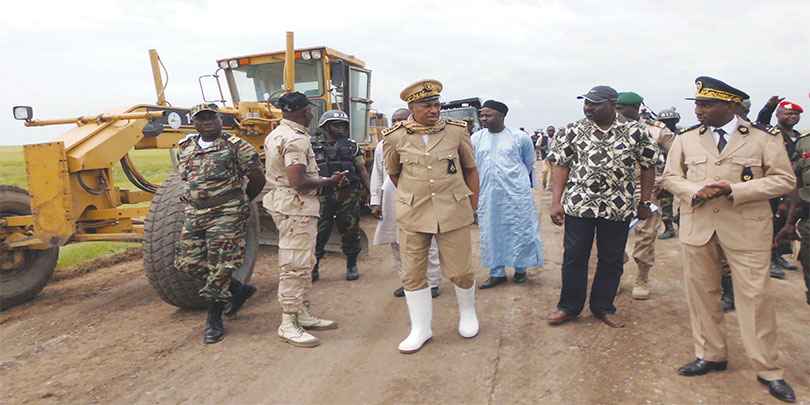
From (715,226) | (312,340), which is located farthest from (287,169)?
(715,226)

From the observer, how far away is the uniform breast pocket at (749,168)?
2934 mm

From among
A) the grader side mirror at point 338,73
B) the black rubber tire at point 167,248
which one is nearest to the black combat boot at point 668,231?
the grader side mirror at point 338,73

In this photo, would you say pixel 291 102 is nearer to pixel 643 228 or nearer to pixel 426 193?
pixel 426 193

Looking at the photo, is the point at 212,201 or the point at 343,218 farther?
the point at 343,218

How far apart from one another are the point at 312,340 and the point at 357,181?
2.04 metres

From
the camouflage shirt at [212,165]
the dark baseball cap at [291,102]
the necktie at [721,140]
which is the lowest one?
the camouflage shirt at [212,165]

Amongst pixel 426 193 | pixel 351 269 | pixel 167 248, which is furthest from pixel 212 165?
pixel 351 269

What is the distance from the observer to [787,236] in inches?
153

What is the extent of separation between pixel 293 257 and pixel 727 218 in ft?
9.12

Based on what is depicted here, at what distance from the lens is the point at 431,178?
365 centimetres

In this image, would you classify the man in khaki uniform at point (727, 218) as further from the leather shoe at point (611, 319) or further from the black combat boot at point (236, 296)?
the black combat boot at point (236, 296)

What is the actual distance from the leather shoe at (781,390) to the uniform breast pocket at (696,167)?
1.16m

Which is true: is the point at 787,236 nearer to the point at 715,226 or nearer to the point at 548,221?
the point at 715,226

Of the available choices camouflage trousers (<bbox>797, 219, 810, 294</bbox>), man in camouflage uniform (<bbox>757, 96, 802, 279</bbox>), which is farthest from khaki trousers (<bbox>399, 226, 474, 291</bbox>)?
man in camouflage uniform (<bbox>757, 96, 802, 279</bbox>)
